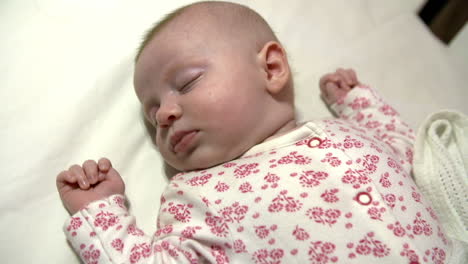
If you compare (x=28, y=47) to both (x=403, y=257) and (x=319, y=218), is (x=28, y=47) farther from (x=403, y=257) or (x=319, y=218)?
(x=403, y=257)

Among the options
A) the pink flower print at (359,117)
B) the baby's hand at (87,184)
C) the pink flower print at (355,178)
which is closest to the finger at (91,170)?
the baby's hand at (87,184)

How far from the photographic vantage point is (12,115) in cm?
117

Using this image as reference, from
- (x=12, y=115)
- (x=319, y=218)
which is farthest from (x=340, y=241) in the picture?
(x=12, y=115)

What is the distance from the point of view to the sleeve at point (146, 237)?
0.97m

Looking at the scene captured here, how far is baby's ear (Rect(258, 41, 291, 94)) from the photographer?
1146 mm

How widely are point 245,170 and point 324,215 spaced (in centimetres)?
23

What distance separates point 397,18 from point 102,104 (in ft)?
3.92

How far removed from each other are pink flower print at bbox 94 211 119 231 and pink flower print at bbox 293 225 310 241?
46 centimetres

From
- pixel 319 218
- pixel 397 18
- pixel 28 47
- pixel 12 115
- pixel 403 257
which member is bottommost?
pixel 403 257

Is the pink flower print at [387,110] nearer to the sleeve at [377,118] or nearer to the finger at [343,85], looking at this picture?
the sleeve at [377,118]

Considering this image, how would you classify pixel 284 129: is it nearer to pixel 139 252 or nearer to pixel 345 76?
pixel 345 76

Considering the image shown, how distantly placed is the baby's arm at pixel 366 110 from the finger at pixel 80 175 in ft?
2.74

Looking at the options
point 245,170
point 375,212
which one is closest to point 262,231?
point 245,170

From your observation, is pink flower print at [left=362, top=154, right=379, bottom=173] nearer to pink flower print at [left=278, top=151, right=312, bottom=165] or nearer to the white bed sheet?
pink flower print at [left=278, top=151, right=312, bottom=165]
